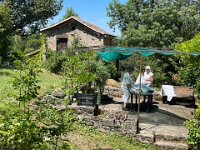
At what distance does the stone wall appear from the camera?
29.5 metres

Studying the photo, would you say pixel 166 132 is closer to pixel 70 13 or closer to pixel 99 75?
pixel 99 75

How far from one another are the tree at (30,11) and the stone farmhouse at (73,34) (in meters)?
15.9

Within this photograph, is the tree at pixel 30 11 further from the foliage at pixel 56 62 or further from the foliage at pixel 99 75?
the foliage at pixel 99 75

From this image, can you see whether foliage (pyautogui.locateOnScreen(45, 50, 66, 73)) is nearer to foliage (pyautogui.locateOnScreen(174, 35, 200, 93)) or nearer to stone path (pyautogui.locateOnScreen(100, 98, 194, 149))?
foliage (pyautogui.locateOnScreen(174, 35, 200, 93))

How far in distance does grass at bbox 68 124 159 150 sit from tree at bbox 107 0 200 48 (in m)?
19.8

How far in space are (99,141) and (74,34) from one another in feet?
69.7

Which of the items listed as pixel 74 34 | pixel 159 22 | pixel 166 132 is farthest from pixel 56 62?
pixel 166 132

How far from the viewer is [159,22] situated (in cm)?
3020

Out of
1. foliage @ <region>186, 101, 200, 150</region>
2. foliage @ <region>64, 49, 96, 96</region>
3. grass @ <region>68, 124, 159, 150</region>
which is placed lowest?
grass @ <region>68, 124, 159, 150</region>

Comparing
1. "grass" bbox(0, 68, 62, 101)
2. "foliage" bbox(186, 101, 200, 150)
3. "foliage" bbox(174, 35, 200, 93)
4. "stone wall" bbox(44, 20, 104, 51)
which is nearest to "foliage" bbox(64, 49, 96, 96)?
"grass" bbox(0, 68, 62, 101)

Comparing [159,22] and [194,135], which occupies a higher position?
[159,22]

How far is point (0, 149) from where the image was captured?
5531mm

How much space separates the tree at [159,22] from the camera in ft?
96.4

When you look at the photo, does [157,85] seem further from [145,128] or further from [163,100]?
[145,128]
